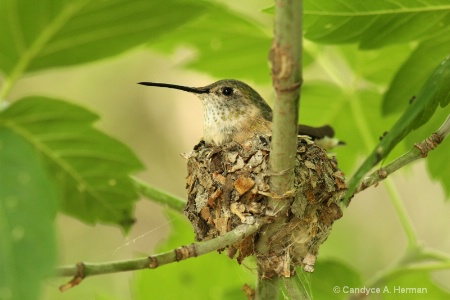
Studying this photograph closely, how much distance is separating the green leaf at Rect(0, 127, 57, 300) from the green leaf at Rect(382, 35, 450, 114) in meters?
1.71

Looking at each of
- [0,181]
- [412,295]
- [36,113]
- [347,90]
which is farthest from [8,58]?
[412,295]

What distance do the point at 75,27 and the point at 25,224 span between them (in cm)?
97

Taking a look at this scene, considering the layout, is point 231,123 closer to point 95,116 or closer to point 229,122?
point 229,122

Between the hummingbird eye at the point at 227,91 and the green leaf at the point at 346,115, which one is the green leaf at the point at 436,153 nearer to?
the green leaf at the point at 346,115

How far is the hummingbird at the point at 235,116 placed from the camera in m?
4.22

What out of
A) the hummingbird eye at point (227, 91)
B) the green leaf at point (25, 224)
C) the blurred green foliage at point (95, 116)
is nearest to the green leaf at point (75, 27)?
the blurred green foliage at point (95, 116)

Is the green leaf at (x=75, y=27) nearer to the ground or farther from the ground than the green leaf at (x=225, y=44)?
nearer to the ground

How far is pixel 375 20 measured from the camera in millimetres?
2658

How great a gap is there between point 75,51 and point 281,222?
1196mm

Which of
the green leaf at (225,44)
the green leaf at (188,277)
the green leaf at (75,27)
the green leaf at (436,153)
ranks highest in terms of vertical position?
the green leaf at (225,44)

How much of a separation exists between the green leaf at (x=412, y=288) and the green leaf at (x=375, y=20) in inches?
61.3

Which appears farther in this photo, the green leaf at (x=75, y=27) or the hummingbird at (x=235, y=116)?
the hummingbird at (x=235, y=116)

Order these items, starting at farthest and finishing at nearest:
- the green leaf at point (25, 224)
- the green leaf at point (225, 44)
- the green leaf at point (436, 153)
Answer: the green leaf at point (225, 44) → the green leaf at point (436, 153) → the green leaf at point (25, 224)

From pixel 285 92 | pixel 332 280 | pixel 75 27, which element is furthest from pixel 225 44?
pixel 285 92
